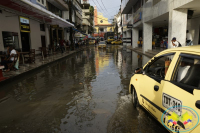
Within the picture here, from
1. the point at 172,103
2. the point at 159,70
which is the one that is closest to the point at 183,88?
the point at 172,103

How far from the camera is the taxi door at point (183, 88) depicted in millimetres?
2227

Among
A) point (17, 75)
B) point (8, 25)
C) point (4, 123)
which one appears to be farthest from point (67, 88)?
point (8, 25)

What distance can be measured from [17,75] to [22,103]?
158 inches

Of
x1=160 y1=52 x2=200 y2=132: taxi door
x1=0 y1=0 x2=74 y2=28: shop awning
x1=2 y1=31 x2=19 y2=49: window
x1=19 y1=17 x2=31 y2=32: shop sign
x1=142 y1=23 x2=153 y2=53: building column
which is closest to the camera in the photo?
x1=160 y1=52 x2=200 y2=132: taxi door

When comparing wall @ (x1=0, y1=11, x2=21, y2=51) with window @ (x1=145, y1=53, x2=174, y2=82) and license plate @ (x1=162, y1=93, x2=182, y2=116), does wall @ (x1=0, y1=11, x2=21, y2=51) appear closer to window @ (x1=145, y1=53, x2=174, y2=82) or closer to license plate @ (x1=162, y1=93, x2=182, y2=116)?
window @ (x1=145, y1=53, x2=174, y2=82)

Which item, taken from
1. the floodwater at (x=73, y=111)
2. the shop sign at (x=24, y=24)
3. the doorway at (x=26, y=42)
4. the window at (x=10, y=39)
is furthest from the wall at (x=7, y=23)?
the floodwater at (x=73, y=111)

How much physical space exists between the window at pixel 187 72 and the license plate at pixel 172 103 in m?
0.24

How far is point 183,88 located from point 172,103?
0.31 metres

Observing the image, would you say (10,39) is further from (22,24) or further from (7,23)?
(22,24)

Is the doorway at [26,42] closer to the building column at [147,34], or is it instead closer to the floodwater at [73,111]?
the floodwater at [73,111]

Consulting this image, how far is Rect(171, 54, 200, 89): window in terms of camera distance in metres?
2.46

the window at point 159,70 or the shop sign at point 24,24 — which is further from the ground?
the shop sign at point 24,24

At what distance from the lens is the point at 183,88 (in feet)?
8.05

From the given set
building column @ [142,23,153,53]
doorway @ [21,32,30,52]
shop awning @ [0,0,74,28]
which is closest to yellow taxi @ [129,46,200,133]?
shop awning @ [0,0,74,28]
